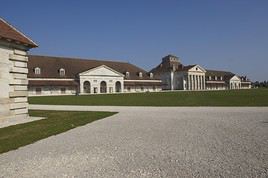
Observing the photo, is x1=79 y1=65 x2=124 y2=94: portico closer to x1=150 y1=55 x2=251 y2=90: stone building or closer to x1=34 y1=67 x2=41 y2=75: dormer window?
x1=34 y1=67 x2=41 y2=75: dormer window

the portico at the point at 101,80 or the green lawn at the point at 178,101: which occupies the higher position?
the portico at the point at 101,80

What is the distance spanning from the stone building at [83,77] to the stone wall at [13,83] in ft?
132

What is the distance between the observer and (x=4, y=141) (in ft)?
26.3

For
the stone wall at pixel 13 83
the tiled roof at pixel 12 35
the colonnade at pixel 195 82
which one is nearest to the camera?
the stone wall at pixel 13 83

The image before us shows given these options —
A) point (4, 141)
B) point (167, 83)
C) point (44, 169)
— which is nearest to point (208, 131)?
point (44, 169)

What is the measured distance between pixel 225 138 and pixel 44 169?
4.93m

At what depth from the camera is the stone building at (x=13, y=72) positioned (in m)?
12.2

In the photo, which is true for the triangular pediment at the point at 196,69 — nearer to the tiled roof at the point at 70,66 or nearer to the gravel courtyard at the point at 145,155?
the tiled roof at the point at 70,66

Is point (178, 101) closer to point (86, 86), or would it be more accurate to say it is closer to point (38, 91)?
point (38, 91)

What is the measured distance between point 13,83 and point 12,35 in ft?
7.36

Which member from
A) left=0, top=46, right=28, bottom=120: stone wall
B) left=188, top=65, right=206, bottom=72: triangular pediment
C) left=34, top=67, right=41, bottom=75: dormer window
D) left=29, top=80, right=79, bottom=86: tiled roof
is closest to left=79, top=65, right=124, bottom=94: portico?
left=29, top=80, right=79, bottom=86: tiled roof

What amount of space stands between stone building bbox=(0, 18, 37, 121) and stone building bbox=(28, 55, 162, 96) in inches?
1579

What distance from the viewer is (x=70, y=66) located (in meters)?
61.4

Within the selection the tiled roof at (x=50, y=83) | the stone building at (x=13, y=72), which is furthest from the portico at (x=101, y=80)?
the stone building at (x=13, y=72)
